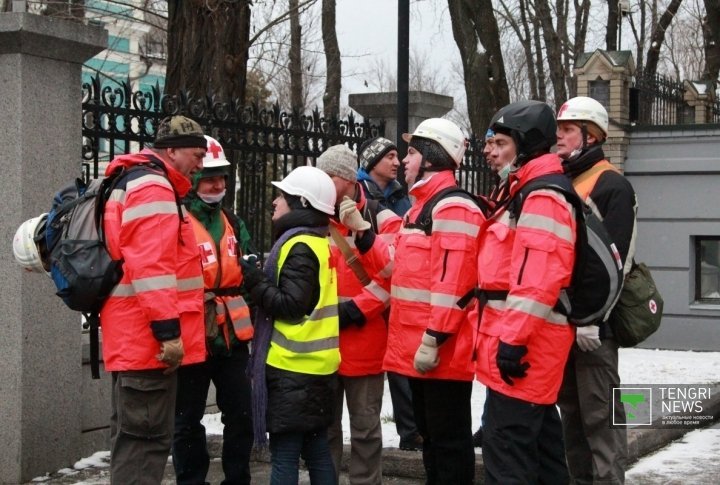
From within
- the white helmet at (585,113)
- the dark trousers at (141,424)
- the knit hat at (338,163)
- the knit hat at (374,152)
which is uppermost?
the white helmet at (585,113)

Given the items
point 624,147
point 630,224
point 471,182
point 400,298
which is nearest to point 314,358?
point 400,298

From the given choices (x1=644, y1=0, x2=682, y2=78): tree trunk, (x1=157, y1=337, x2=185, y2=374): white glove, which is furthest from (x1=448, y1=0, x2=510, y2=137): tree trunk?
(x1=644, y1=0, x2=682, y2=78): tree trunk

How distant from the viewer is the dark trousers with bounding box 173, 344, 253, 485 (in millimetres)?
6062

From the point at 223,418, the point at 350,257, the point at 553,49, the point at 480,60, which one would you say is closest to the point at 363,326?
the point at 350,257

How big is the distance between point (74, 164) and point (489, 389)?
127 inches

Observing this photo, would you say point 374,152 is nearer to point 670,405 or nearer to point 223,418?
point 223,418

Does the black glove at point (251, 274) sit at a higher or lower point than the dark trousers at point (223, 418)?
higher

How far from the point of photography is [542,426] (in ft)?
16.3

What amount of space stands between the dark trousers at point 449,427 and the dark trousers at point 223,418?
1.08m

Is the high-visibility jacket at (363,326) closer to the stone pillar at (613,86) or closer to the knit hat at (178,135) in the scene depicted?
the knit hat at (178,135)

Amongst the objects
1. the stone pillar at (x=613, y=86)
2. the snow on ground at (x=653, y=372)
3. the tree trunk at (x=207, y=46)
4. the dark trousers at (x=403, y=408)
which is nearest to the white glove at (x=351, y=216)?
the dark trousers at (x=403, y=408)

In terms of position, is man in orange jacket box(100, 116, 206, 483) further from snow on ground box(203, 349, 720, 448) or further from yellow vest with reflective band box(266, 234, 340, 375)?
snow on ground box(203, 349, 720, 448)

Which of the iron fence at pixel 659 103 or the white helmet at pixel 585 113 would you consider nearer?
the white helmet at pixel 585 113

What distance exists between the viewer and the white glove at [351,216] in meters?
5.62
